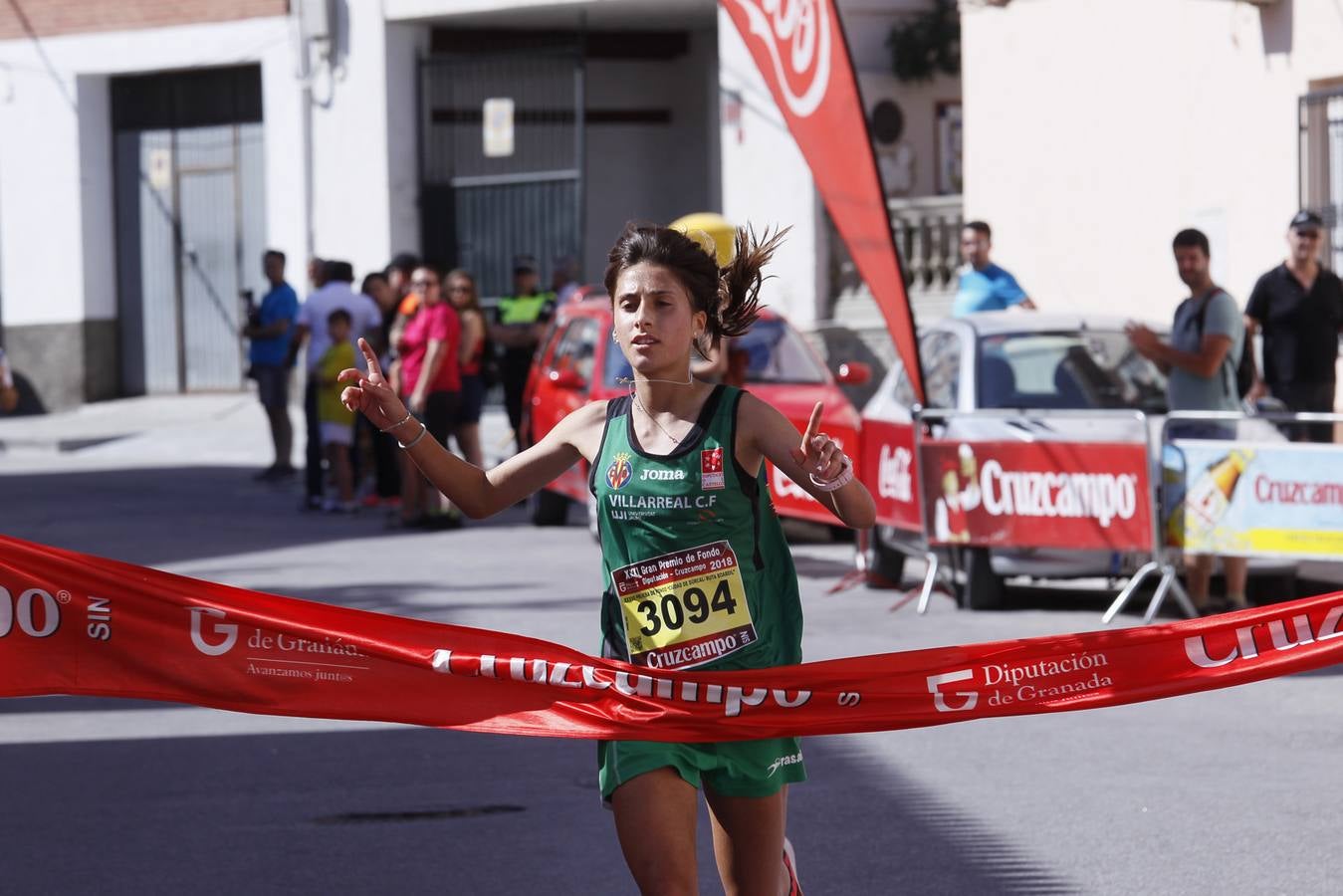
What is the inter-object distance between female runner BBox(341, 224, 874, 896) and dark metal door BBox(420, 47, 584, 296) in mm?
22747

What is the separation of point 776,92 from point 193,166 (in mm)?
18818

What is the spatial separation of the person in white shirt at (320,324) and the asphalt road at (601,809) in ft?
21.4

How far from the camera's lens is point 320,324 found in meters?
17.0

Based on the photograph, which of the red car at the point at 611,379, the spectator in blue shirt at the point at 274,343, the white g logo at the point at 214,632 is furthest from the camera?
the spectator in blue shirt at the point at 274,343

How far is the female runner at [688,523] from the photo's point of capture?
4336mm

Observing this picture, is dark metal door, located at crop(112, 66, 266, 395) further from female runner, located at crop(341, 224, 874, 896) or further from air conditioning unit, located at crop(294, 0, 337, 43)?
female runner, located at crop(341, 224, 874, 896)

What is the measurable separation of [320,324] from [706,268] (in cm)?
1287

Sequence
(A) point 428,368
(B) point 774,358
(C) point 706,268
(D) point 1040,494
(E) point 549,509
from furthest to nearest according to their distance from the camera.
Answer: (E) point 549,509
(A) point 428,368
(B) point 774,358
(D) point 1040,494
(C) point 706,268

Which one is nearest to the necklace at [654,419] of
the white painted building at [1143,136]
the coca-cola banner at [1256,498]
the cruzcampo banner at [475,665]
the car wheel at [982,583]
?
the cruzcampo banner at [475,665]

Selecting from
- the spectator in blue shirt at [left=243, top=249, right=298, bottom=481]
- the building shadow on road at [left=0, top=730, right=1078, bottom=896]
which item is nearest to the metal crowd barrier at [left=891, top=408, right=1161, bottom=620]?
the building shadow on road at [left=0, top=730, right=1078, bottom=896]

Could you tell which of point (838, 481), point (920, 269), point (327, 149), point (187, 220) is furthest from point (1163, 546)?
point (187, 220)

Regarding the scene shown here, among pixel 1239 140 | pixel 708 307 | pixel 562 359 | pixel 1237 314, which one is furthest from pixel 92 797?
pixel 1239 140

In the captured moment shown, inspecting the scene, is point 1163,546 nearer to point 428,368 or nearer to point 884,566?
point 884,566

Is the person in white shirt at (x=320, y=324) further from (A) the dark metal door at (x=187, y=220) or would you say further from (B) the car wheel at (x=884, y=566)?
(A) the dark metal door at (x=187, y=220)
